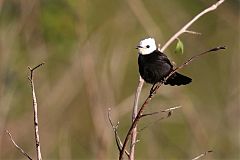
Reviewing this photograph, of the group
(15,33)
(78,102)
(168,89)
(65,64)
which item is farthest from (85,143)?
(15,33)

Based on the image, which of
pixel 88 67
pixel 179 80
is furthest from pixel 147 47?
pixel 88 67

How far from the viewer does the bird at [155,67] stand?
12.6 ft

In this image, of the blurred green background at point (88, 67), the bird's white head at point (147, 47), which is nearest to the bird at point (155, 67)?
the bird's white head at point (147, 47)

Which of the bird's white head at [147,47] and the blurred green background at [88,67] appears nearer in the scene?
the bird's white head at [147,47]

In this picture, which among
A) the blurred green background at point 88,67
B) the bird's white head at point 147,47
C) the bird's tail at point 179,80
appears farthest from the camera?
the blurred green background at point 88,67

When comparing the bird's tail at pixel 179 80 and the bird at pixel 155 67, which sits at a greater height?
the bird at pixel 155 67

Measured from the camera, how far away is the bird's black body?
3.85 meters

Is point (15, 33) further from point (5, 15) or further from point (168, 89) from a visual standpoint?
point (168, 89)

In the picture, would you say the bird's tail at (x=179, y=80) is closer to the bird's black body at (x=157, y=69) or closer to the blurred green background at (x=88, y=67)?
the bird's black body at (x=157, y=69)

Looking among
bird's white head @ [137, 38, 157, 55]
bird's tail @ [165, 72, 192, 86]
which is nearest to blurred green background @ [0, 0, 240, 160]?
bird's white head @ [137, 38, 157, 55]

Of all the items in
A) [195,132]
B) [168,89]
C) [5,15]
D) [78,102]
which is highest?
[5,15]

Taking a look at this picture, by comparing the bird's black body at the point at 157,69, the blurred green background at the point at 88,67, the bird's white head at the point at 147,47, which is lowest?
the bird's black body at the point at 157,69

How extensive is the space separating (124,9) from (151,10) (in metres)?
2.77

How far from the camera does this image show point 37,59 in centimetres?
699
